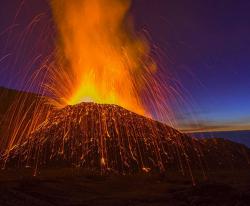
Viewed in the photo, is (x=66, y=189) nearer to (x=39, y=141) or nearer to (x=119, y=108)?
(x=39, y=141)

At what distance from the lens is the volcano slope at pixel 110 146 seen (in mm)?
70375

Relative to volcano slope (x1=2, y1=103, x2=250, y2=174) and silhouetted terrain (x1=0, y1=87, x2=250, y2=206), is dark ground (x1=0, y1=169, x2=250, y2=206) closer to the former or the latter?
silhouetted terrain (x1=0, y1=87, x2=250, y2=206)

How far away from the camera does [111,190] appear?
53031 mm

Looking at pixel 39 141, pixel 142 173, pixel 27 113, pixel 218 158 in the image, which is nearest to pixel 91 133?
pixel 39 141

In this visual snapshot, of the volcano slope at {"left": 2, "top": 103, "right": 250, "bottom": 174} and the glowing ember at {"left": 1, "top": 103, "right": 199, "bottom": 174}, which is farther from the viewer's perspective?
the glowing ember at {"left": 1, "top": 103, "right": 199, "bottom": 174}

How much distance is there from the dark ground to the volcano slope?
214 inches

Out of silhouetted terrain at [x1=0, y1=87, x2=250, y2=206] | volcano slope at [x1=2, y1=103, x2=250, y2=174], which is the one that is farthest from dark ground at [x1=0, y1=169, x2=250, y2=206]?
volcano slope at [x1=2, y1=103, x2=250, y2=174]

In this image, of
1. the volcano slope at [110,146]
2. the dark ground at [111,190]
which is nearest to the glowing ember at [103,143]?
the volcano slope at [110,146]

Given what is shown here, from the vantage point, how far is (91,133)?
78000 mm

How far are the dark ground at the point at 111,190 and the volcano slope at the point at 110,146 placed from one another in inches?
214

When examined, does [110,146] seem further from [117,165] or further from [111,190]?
[111,190]

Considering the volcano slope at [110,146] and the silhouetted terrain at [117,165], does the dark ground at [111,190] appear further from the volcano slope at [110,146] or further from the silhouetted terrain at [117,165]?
the volcano slope at [110,146]

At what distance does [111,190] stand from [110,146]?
71.6 feet

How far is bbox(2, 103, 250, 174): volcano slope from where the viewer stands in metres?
70.4
